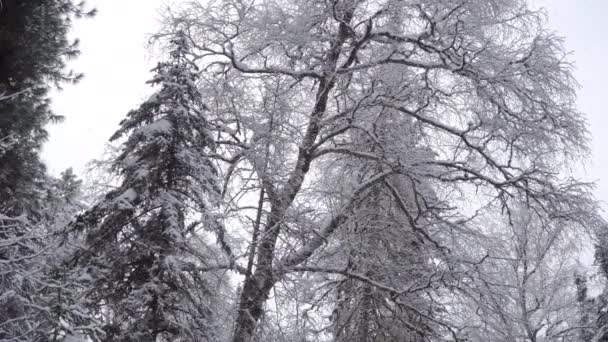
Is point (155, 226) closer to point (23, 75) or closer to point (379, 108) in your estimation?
point (23, 75)

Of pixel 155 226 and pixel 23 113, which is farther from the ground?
pixel 23 113

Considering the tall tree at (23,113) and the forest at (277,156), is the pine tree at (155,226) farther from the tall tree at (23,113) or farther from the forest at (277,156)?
the tall tree at (23,113)

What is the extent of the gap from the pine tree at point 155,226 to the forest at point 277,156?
0.03m

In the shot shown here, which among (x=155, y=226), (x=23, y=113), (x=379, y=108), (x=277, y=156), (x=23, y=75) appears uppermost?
(x=379, y=108)

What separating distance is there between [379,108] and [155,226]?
4.81m

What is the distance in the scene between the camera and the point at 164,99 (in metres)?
7.09

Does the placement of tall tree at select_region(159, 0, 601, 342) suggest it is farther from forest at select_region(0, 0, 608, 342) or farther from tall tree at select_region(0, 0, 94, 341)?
tall tree at select_region(0, 0, 94, 341)

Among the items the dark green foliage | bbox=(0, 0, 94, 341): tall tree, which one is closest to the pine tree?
bbox=(0, 0, 94, 341): tall tree

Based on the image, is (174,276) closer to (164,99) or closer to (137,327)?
(137,327)

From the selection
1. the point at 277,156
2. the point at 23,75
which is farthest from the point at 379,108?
the point at 23,75

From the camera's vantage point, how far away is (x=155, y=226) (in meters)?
6.48

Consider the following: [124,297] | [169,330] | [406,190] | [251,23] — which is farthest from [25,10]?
[406,190]

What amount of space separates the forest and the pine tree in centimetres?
3

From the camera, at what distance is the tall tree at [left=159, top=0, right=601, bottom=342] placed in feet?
27.0
